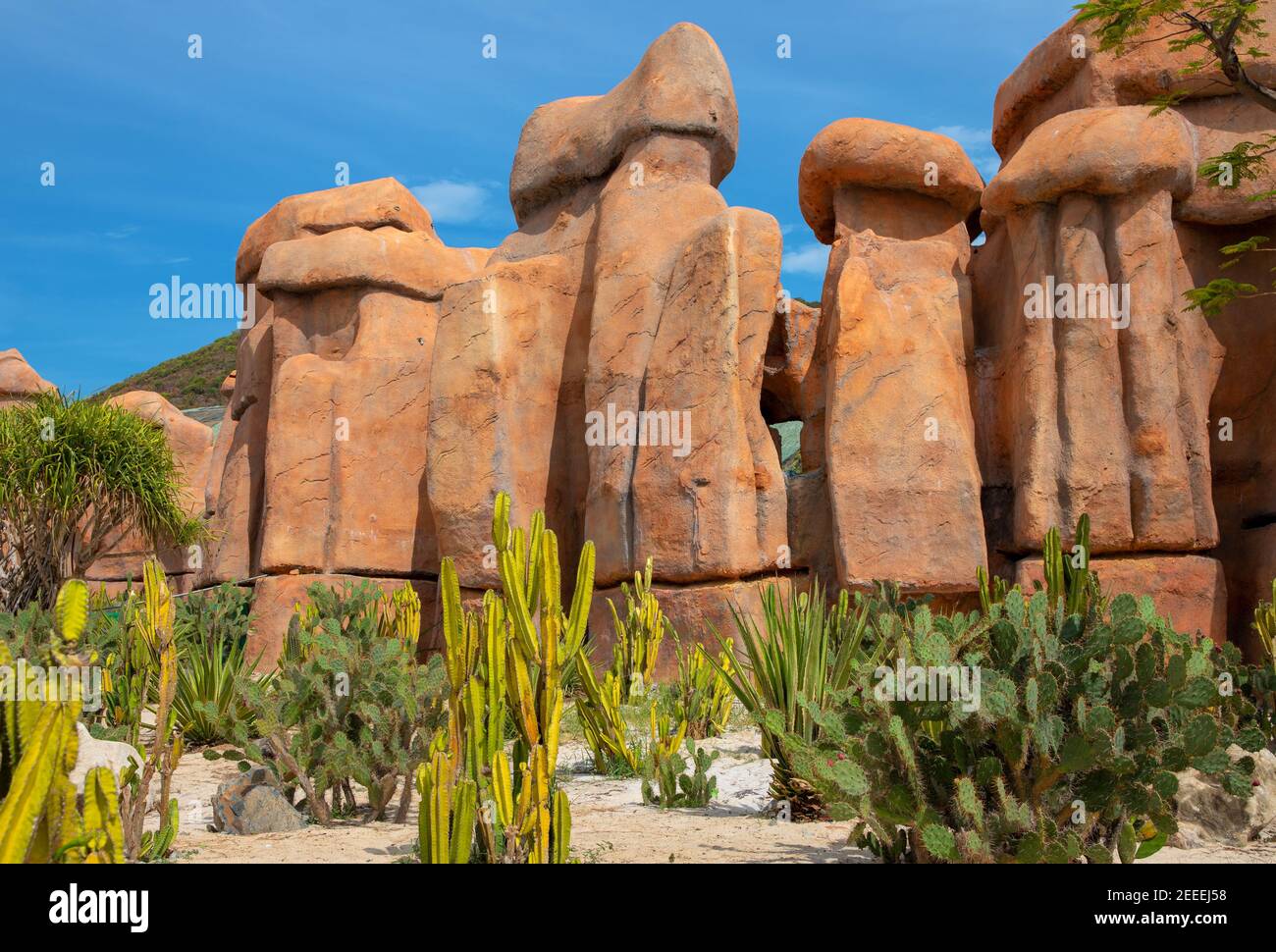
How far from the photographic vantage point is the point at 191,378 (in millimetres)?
47031

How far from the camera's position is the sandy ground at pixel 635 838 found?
4457 millimetres

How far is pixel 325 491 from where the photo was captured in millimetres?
13750

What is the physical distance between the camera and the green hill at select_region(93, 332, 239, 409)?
147 ft

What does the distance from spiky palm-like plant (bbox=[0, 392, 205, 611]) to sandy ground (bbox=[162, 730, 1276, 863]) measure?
26.7 feet

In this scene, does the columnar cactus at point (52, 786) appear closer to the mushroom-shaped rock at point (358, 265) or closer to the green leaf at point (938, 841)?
the green leaf at point (938, 841)

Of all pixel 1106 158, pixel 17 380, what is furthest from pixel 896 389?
pixel 17 380

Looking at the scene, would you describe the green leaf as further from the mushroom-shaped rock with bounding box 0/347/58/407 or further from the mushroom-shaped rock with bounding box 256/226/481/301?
the mushroom-shaped rock with bounding box 0/347/58/407

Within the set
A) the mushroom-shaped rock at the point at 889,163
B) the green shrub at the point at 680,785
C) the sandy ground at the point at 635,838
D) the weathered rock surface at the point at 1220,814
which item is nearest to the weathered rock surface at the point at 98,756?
the sandy ground at the point at 635,838

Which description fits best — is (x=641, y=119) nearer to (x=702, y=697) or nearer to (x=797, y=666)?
(x=702, y=697)

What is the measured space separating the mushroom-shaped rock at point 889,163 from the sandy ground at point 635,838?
28.5ft

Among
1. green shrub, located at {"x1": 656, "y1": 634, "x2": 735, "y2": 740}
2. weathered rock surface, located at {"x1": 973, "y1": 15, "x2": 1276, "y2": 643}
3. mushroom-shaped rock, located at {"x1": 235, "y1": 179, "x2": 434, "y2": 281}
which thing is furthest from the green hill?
green shrub, located at {"x1": 656, "y1": 634, "x2": 735, "y2": 740}

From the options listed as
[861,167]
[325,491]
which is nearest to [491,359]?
[325,491]
